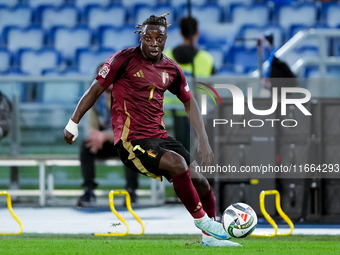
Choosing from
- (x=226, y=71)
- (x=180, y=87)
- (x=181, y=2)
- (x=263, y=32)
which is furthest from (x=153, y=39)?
(x=181, y=2)

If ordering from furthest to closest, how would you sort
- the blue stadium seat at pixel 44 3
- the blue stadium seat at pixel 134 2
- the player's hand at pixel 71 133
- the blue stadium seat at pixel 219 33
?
the blue stadium seat at pixel 44 3 < the blue stadium seat at pixel 134 2 < the blue stadium seat at pixel 219 33 < the player's hand at pixel 71 133

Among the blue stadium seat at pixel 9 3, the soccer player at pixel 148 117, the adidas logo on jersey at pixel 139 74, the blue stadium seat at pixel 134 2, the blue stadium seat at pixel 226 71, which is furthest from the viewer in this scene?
the blue stadium seat at pixel 9 3

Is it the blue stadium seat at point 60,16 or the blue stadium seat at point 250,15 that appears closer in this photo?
the blue stadium seat at point 250,15

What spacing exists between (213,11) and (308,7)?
1.86m

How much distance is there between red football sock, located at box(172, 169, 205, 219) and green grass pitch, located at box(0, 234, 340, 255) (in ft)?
0.98

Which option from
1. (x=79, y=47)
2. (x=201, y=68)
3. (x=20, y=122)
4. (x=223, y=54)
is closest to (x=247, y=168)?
(x=201, y=68)

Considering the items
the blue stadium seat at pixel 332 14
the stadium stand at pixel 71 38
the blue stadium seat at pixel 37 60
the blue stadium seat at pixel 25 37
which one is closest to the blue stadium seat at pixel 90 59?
the blue stadium seat at pixel 37 60

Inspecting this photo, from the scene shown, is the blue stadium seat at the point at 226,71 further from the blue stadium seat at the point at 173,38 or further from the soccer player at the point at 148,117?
the soccer player at the point at 148,117

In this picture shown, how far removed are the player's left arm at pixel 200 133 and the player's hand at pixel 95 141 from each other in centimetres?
288

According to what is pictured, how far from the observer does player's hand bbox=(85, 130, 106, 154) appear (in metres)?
7.73

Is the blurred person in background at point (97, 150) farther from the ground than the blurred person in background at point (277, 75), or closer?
closer

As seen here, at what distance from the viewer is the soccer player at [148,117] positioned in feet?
14.8

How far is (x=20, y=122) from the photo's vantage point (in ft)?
27.2

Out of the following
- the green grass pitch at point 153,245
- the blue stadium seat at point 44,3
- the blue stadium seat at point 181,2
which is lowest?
the green grass pitch at point 153,245
